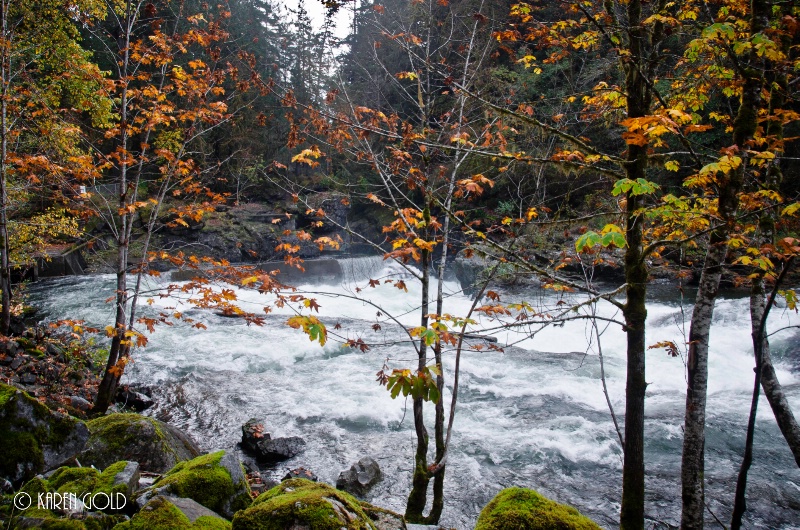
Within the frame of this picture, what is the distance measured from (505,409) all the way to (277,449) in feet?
13.0

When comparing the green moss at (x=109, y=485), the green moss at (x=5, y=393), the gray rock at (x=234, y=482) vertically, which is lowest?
the gray rock at (x=234, y=482)

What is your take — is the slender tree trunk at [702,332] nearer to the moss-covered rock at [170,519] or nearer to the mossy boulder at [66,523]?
the moss-covered rock at [170,519]

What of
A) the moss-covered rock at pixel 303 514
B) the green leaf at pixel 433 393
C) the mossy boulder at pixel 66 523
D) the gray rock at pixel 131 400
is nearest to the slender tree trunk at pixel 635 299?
the green leaf at pixel 433 393

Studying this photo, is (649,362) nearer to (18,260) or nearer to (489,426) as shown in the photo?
(489,426)

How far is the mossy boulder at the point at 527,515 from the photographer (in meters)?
2.27

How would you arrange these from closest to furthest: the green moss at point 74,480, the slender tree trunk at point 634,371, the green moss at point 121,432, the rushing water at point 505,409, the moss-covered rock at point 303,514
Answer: the moss-covered rock at point 303,514 < the green moss at point 74,480 < the slender tree trunk at point 634,371 < the green moss at point 121,432 < the rushing water at point 505,409

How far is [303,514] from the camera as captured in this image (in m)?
2.09

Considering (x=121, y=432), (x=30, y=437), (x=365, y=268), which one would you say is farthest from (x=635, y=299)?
(x=365, y=268)

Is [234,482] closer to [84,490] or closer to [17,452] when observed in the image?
[84,490]

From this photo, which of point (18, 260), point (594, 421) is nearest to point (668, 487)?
point (594, 421)

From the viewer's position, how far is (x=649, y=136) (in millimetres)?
2525

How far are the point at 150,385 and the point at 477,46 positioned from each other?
26.4 feet

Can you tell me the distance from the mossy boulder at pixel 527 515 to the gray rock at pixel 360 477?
3.18 m

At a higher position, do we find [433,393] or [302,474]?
[433,393]
